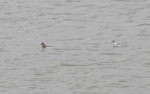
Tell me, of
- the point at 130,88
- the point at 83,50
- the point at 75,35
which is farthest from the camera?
the point at 75,35

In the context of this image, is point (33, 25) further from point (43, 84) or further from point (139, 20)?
point (43, 84)

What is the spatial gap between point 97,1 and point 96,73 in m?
10.1

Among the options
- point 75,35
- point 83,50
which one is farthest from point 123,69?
point 75,35

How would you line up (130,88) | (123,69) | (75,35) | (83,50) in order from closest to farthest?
(130,88)
(123,69)
(83,50)
(75,35)

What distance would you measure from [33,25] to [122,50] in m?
4.67

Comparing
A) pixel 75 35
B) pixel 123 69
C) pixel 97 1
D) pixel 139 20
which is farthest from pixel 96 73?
pixel 97 1

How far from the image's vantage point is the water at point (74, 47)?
79.9 ft

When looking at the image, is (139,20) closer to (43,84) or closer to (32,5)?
(32,5)

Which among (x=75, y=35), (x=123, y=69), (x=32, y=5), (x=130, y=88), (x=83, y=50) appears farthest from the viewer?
(x=32, y=5)

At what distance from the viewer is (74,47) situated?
2830 cm

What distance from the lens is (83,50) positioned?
2788cm

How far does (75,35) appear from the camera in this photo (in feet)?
97.4

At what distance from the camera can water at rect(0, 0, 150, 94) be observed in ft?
79.9

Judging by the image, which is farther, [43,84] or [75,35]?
[75,35]
